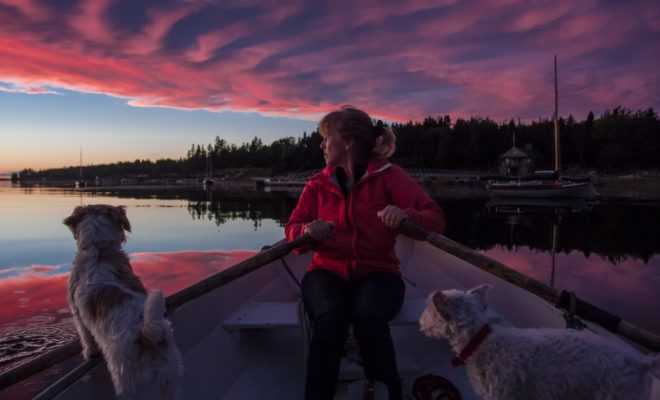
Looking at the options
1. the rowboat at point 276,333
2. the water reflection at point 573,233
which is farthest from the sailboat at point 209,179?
the rowboat at point 276,333

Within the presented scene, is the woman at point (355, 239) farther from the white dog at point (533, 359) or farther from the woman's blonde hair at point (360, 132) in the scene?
the white dog at point (533, 359)

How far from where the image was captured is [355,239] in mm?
3621

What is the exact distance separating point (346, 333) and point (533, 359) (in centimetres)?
123

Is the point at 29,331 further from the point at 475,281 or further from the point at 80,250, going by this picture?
the point at 475,281

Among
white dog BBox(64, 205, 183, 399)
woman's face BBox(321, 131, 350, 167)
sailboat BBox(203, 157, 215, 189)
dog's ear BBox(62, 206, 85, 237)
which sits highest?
sailboat BBox(203, 157, 215, 189)

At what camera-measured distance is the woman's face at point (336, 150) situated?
4.10 m

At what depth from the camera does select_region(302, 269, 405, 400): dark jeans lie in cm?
311

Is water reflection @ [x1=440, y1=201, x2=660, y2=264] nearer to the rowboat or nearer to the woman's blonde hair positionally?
the rowboat

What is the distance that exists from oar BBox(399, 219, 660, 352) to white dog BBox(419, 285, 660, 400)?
200mm

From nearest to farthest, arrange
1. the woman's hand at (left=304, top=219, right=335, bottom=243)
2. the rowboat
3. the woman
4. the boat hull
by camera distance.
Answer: the rowboat → the woman → the woman's hand at (left=304, top=219, right=335, bottom=243) → the boat hull

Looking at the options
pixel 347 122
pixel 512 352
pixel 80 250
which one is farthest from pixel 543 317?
pixel 80 250

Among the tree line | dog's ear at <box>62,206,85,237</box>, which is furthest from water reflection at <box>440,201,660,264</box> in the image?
the tree line

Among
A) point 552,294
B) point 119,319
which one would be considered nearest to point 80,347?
point 119,319

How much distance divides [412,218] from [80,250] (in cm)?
248
